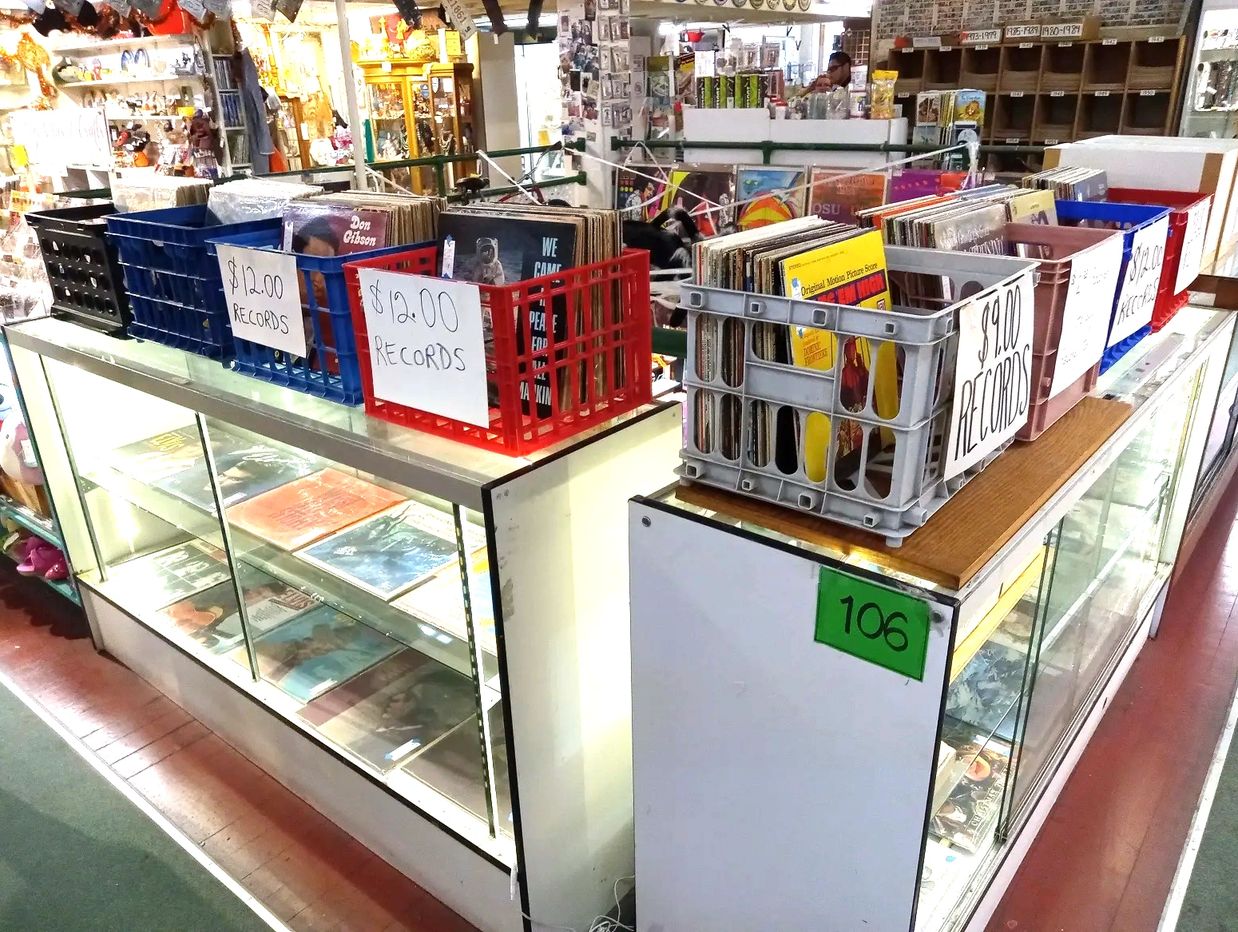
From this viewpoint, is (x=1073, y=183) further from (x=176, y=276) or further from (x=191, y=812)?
(x=191, y=812)

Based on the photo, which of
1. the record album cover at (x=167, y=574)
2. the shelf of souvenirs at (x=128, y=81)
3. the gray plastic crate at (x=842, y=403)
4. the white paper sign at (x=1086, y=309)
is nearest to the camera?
the gray plastic crate at (x=842, y=403)

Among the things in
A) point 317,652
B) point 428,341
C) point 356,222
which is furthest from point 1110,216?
point 317,652

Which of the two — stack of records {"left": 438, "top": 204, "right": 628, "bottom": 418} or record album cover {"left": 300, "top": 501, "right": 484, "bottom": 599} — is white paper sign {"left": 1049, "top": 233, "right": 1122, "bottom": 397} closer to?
stack of records {"left": 438, "top": 204, "right": 628, "bottom": 418}

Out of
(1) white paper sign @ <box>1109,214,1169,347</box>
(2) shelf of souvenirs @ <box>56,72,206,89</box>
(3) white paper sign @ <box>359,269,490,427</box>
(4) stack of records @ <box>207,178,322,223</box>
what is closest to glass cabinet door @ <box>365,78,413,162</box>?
(2) shelf of souvenirs @ <box>56,72,206,89</box>

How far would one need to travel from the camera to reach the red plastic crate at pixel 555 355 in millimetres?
1359

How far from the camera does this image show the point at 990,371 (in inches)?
45.5

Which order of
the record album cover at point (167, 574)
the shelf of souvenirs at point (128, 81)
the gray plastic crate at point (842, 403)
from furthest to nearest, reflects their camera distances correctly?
the shelf of souvenirs at point (128, 81)
the record album cover at point (167, 574)
the gray plastic crate at point (842, 403)

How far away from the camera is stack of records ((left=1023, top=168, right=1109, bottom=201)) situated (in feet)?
6.24

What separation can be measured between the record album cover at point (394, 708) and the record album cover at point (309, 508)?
0.39 m

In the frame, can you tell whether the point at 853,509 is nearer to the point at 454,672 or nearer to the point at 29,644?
the point at 454,672

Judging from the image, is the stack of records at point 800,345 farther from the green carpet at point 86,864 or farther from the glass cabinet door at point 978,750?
the green carpet at point 86,864

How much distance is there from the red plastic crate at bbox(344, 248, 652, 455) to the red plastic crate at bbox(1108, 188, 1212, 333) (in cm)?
120

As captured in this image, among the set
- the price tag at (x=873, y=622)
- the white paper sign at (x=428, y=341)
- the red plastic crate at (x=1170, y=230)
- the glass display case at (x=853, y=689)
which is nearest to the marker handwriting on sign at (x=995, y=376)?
the glass display case at (x=853, y=689)

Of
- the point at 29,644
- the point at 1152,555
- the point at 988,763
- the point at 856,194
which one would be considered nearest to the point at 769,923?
the point at 988,763
